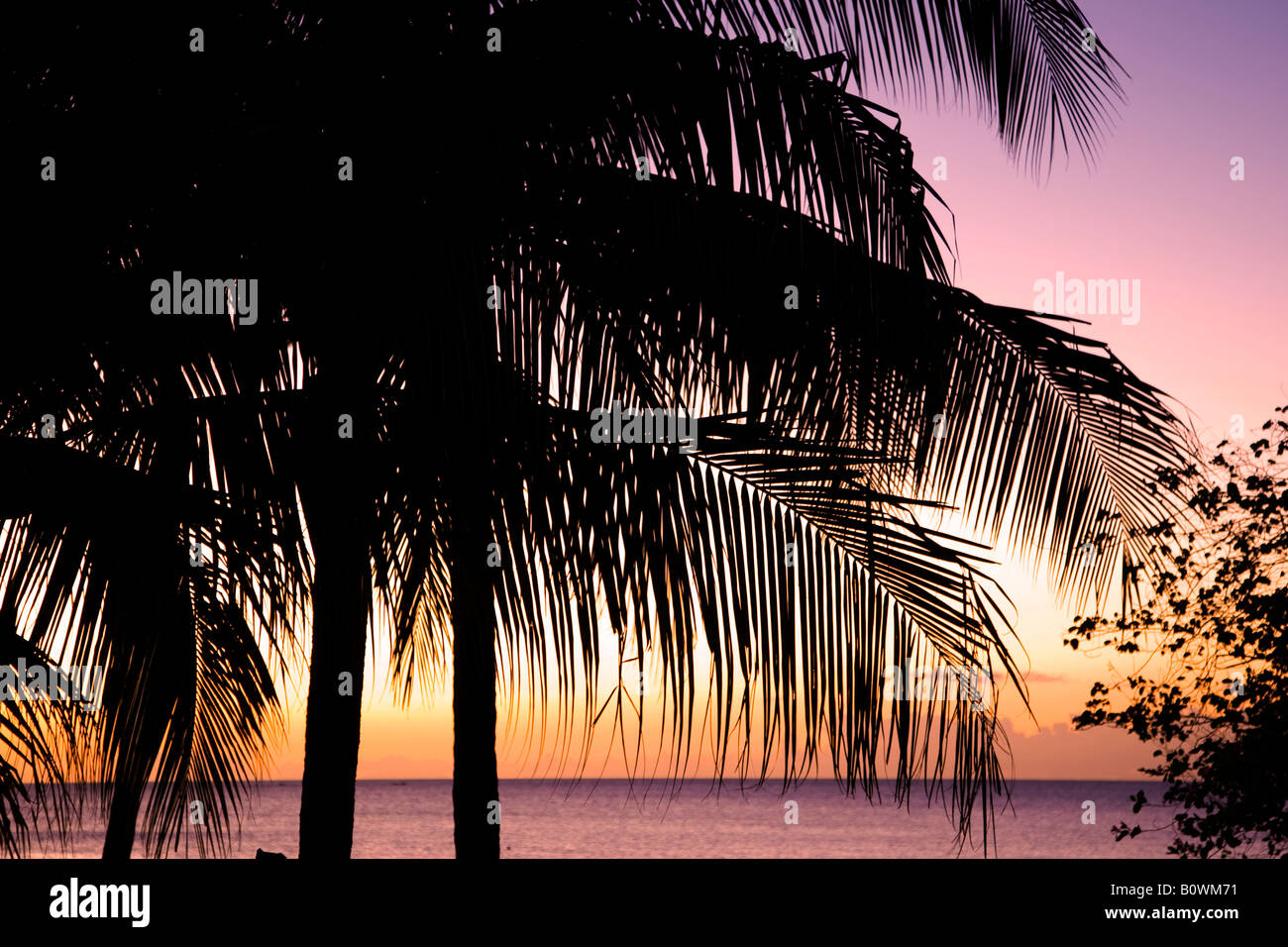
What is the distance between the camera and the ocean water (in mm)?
50219

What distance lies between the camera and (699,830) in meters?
57.4

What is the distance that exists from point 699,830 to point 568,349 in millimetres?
57100

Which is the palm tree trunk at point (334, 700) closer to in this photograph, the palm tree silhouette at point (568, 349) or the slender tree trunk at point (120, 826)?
the palm tree silhouette at point (568, 349)

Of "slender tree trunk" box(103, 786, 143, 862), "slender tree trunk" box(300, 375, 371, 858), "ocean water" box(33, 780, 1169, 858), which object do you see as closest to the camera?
"slender tree trunk" box(300, 375, 371, 858)

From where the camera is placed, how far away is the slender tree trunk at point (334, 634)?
2828mm

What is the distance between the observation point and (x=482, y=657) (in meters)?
2.96

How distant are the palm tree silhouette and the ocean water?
38.0m

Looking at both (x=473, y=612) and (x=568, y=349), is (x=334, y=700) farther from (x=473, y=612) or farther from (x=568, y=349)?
(x=568, y=349)

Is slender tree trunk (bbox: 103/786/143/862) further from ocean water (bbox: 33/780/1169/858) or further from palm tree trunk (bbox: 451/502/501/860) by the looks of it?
ocean water (bbox: 33/780/1169/858)

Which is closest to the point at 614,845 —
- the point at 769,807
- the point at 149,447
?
the point at 769,807

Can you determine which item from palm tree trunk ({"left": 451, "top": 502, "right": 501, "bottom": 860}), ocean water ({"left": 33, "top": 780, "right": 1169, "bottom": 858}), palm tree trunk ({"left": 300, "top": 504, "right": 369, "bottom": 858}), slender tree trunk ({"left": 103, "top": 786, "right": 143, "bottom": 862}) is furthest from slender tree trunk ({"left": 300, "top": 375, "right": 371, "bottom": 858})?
ocean water ({"left": 33, "top": 780, "right": 1169, "bottom": 858})

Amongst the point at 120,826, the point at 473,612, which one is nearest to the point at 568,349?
the point at 473,612

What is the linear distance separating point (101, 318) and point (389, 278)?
2.63 feet

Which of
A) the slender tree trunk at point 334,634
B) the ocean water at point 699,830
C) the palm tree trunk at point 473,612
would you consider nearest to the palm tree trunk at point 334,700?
the slender tree trunk at point 334,634
